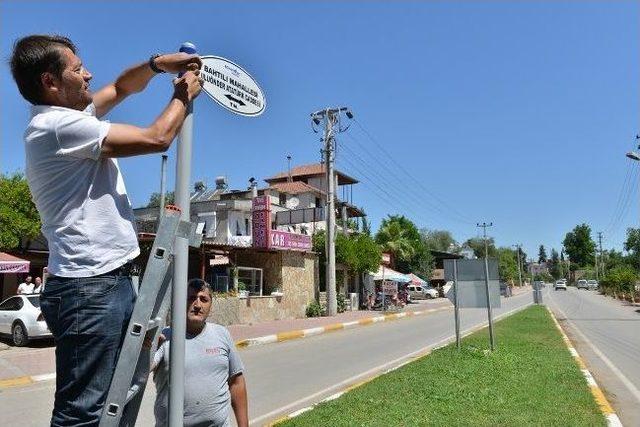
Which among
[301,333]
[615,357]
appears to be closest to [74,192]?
[615,357]

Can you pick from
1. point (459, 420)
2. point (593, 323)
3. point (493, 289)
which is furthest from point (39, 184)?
point (593, 323)

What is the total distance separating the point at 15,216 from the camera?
21344mm

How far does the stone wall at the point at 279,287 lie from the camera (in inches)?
893

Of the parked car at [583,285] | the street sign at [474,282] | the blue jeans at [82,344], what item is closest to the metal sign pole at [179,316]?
the blue jeans at [82,344]

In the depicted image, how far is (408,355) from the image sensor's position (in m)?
13.9

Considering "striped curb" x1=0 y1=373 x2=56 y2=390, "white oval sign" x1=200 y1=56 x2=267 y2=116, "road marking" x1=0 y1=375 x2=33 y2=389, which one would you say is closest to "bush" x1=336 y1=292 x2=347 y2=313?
"striped curb" x1=0 y1=373 x2=56 y2=390

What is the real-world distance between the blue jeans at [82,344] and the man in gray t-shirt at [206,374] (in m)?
1.11

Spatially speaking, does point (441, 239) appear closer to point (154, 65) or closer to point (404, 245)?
point (404, 245)

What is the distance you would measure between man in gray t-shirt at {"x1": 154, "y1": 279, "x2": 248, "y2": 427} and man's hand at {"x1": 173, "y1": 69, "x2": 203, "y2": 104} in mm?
1435

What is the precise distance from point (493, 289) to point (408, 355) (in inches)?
107

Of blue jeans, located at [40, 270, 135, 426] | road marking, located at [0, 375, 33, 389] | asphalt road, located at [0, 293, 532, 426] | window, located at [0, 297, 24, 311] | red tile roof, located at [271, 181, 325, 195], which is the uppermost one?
red tile roof, located at [271, 181, 325, 195]

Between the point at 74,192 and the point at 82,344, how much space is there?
0.50 metres

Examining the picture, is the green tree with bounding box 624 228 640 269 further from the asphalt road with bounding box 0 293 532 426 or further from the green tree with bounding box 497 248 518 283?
the asphalt road with bounding box 0 293 532 426

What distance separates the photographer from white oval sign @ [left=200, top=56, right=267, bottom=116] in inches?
96.1
